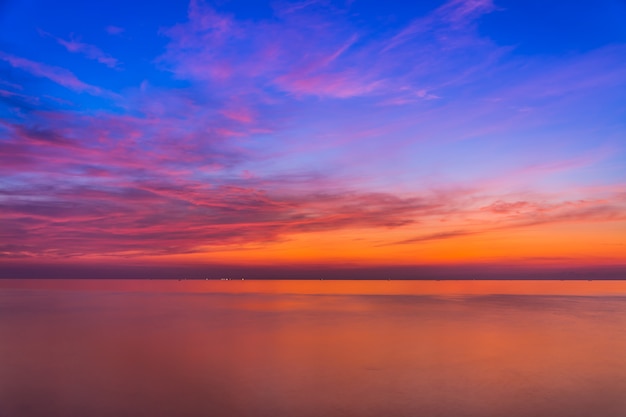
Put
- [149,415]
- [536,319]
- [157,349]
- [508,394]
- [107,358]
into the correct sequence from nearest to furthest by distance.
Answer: [149,415] < [508,394] < [107,358] < [157,349] < [536,319]

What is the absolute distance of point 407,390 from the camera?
13648 mm

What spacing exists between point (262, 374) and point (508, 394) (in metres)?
6.96

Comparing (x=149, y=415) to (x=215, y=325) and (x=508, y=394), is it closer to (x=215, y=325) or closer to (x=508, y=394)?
(x=508, y=394)

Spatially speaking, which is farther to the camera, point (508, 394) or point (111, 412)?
point (508, 394)

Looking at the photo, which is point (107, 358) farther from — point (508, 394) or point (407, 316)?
point (407, 316)

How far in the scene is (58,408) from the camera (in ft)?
39.0

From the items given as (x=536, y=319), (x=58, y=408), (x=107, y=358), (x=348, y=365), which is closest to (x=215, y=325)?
(x=107, y=358)

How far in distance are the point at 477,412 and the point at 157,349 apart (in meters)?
13.2

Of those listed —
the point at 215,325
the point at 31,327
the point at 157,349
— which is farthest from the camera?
the point at 215,325

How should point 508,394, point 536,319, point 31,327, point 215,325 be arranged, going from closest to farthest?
point 508,394, point 31,327, point 215,325, point 536,319

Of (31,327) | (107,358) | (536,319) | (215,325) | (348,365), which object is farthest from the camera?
(536,319)

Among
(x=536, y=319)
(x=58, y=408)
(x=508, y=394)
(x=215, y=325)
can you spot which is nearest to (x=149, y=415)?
(x=58, y=408)

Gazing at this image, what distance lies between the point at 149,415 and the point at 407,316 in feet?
85.9

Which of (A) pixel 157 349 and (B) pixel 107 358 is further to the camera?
(A) pixel 157 349
